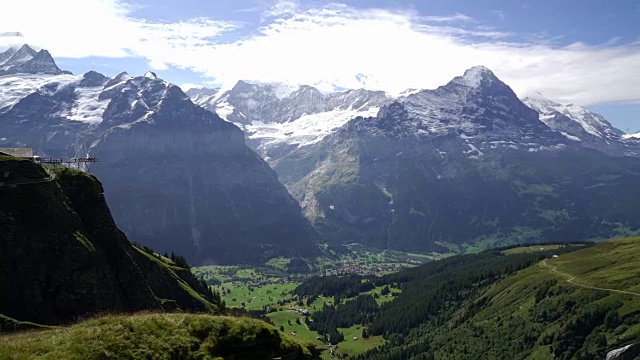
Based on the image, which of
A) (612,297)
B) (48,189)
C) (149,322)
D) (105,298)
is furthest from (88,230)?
(612,297)

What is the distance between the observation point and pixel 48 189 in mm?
87438

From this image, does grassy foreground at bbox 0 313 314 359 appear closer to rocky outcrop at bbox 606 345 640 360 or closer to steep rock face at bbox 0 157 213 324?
steep rock face at bbox 0 157 213 324

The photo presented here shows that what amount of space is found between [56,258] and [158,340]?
127 feet

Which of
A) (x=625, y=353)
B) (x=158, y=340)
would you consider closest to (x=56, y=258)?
(x=158, y=340)

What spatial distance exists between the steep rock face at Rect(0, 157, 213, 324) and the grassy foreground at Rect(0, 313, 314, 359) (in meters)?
26.0

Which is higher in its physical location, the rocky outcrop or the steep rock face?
the steep rock face

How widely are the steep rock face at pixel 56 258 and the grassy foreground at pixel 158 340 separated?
26.0 m

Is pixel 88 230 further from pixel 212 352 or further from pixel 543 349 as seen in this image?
pixel 543 349

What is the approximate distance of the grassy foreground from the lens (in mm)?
45906

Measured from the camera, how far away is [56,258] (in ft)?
265

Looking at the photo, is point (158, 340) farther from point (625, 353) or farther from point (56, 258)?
point (625, 353)

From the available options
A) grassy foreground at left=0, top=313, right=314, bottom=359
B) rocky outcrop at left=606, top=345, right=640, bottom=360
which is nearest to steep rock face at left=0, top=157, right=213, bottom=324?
grassy foreground at left=0, top=313, right=314, bottom=359

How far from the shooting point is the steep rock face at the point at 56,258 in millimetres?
76312

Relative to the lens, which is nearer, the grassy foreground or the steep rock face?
the grassy foreground
